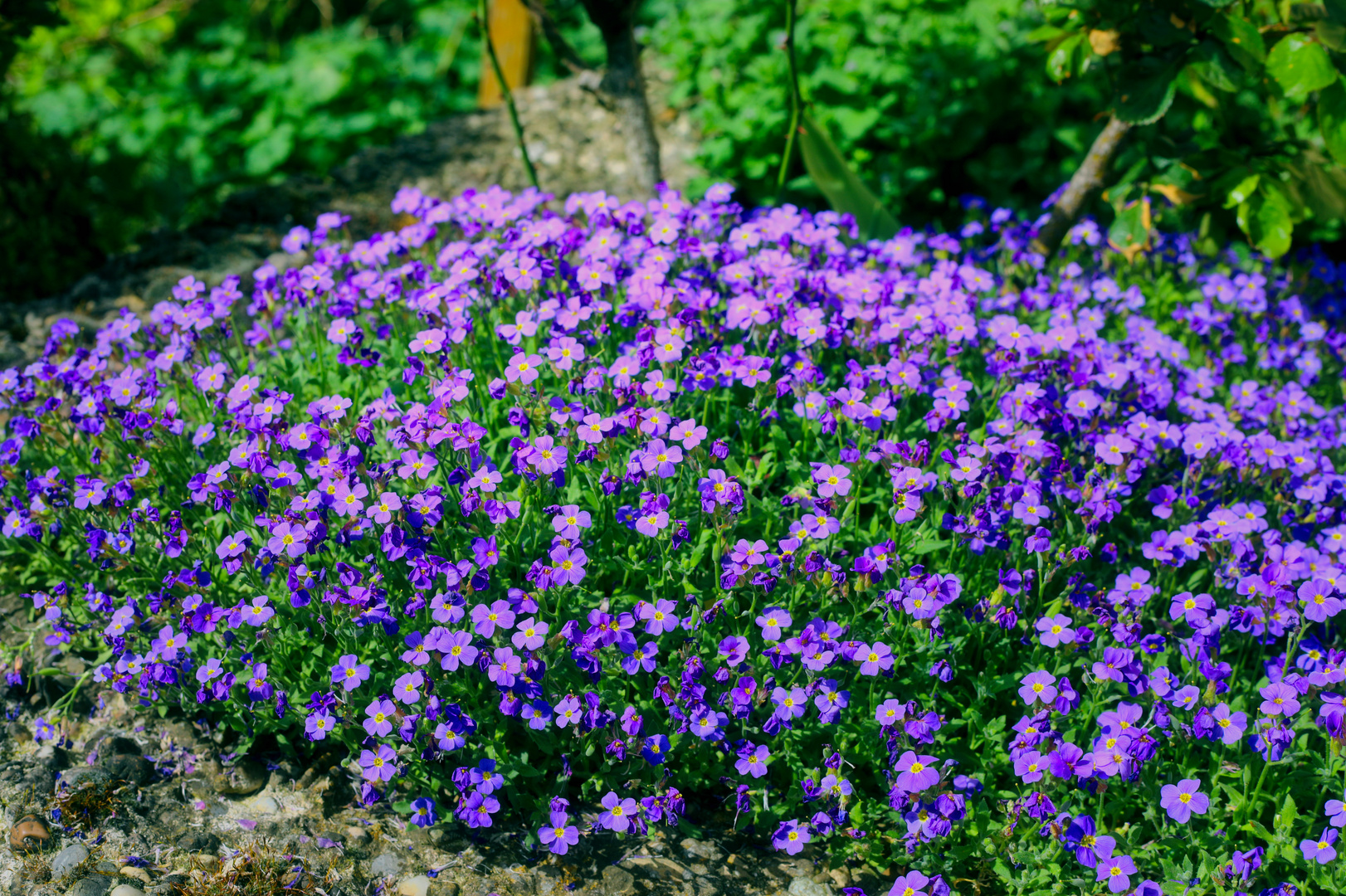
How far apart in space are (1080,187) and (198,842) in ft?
14.6

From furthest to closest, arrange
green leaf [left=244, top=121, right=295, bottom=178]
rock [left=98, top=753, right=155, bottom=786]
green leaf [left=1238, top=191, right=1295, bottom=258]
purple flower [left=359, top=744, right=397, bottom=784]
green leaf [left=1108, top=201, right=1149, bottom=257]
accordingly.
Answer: green leaf [left=244, top=121, right=295, bottom=178] → green leaf [left=1108, top=201, right=1149, bottom=257] → green leaf [left=1238, top=191, right=1295, bottom=258] → rock [left=98, top=753, right=155, bottom=786] → purple flower [left=359, top=744, right=397, bottom=784]

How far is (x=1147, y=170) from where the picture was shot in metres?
4.72

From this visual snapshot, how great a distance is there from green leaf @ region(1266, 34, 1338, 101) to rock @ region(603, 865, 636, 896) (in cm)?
353

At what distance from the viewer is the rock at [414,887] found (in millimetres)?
2631

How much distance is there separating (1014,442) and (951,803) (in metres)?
1.09

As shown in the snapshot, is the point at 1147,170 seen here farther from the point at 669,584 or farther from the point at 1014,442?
the point at 669,584

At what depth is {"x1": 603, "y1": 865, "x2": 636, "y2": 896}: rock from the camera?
2.67m

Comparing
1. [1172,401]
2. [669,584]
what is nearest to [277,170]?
[669,584]

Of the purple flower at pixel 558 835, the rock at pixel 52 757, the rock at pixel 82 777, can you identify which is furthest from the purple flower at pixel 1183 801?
the rock at pixel 52 757

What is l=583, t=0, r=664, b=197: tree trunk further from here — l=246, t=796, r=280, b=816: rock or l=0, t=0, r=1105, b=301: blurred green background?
l=246, t=796, r=280, b=816: rock

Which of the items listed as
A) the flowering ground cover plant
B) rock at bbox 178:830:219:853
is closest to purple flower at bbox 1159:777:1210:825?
the flowering ground cover plant

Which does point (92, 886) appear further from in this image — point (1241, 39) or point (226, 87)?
point (226, 87)

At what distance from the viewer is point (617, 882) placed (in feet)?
Answer: 8.80

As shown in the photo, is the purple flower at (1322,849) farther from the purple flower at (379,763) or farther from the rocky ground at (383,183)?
the rocky ground at (383,183)
